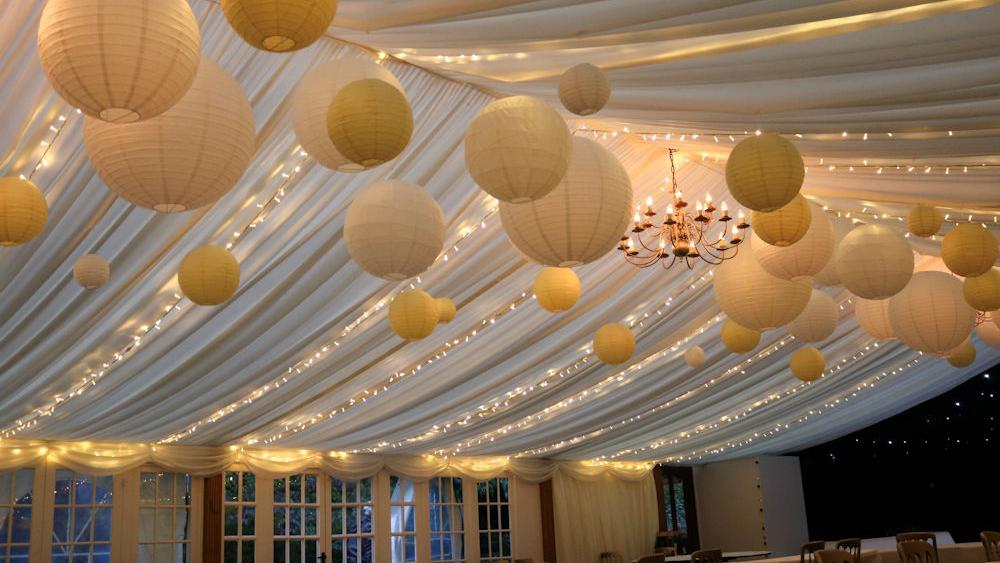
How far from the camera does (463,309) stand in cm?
748

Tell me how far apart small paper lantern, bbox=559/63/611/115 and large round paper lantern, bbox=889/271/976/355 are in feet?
9.06

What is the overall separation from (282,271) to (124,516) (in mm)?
5318

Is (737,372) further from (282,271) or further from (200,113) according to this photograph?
(200,113)

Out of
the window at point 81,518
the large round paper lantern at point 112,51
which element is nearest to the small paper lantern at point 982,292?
the large round paper lantern at point 112,51

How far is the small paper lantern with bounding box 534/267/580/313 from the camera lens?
5480mm

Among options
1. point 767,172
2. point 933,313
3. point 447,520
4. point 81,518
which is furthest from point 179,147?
point 447,520

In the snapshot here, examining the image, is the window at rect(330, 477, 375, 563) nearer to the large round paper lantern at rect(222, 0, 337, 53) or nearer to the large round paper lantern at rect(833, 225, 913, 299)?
the large round paper lantern at rect(833, 225, 913, 299)

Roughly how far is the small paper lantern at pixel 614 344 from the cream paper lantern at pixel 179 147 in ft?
13.5

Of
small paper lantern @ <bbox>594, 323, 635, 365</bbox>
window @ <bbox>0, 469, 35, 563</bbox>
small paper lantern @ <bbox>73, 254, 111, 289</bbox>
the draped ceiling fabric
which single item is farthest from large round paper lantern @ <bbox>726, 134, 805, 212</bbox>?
window @ <bbox>0, 469, 35, 563</bbox>

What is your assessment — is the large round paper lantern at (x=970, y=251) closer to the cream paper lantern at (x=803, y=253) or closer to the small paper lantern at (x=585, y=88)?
the cream paper lantern at (x=803, y=253)

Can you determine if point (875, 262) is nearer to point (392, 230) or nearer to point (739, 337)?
point (739, 337)

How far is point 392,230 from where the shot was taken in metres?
3.57

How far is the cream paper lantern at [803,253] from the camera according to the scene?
474cm

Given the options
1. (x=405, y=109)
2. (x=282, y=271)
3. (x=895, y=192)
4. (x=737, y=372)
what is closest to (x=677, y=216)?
(x=895, y=192)
